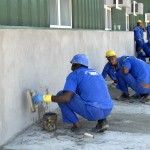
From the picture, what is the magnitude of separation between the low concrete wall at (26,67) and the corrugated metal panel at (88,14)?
84cm

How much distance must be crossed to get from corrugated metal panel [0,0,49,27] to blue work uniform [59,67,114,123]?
1285 millimetres

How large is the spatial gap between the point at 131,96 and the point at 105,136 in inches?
116

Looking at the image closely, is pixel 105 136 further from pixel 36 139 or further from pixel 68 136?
pixel 36 139

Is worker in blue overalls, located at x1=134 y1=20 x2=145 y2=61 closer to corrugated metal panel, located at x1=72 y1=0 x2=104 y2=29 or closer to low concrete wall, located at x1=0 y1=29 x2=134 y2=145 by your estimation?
corrugated metal panel, located at x1=72 y1=0 x2=104 y2=29

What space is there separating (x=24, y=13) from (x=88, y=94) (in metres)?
1.80

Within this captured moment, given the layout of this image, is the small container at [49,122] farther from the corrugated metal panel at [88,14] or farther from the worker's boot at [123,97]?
the corrugated metal panel at [88,14]

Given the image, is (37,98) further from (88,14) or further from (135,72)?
(88,14)

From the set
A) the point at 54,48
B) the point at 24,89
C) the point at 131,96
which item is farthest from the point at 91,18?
the point at 24,89

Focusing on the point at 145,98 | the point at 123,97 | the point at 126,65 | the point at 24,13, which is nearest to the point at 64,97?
the point at 24,13

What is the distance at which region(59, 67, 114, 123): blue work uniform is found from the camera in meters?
5.15

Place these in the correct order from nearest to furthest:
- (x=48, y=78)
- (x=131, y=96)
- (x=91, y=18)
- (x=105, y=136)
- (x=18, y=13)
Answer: (x=105, y=136) → (x=18, y=13) → (x=48, y=78) → (x=131, y=96) → (x=91, y=18)

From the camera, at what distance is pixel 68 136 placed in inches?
208

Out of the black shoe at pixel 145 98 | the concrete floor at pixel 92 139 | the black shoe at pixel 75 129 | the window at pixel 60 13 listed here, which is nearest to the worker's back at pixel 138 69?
the black shoe at pixel 145 98

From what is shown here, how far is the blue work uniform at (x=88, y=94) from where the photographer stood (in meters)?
5.15
